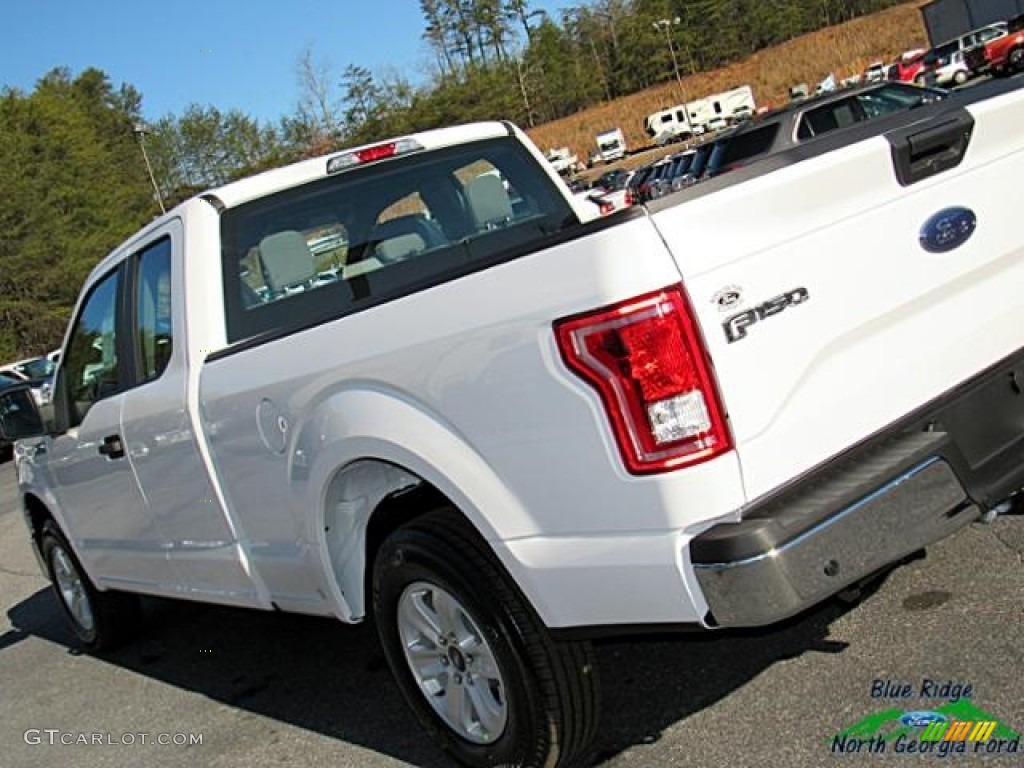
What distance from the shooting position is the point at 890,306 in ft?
8.93

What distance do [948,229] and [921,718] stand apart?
1.35 m

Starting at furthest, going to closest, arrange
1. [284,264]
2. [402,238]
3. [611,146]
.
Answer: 1. [611,146]
2. [402,238]
3. [284,264]

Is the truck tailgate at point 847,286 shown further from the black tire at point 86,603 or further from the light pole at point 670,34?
the light pole at point 670,34

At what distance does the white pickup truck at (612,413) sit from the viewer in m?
2.44

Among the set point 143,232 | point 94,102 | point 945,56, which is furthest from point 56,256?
point 94,102

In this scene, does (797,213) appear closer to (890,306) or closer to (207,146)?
(890,306)

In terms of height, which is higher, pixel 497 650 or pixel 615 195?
pixel 615 195

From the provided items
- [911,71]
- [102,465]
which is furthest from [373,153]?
[911,71]

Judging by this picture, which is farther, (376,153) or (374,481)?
(376,153)

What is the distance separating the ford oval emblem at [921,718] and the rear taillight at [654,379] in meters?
1.17

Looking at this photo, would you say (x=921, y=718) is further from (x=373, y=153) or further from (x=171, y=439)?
(x=373, y=153)

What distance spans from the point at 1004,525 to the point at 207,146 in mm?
95298

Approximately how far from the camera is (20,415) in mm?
5281

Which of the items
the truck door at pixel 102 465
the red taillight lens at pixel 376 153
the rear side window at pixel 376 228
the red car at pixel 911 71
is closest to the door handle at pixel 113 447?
the truck door at pixel 102 465
